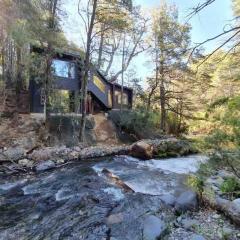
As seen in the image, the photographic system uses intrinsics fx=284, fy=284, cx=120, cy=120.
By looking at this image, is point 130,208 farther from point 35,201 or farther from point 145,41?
point 145,41

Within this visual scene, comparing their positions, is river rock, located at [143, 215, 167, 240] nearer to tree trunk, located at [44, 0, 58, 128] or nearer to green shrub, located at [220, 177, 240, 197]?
green shrub, located at [220, 177, 240, 197]

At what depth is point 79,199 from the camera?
20.9 feet

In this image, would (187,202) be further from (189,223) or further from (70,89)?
(70,89)

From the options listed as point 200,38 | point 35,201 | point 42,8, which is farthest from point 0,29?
point 200,38

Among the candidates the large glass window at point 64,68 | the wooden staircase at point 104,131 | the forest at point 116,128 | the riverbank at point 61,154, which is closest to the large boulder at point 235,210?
the forest at point 116,128

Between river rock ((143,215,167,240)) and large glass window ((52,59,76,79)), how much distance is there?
11.5 metres

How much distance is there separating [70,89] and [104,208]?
450 inches

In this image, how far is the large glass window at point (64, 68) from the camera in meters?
15.4

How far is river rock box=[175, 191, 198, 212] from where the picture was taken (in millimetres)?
5469

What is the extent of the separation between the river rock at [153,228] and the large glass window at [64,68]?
11.5m

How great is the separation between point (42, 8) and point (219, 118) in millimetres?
11383

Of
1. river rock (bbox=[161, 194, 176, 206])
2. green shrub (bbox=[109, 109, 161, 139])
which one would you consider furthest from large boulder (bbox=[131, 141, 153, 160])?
river rock (bbox=[161, 194, 176, 206])

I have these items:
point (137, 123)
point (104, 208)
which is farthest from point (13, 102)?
point (104, 208)

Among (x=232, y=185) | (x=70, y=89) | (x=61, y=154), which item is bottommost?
(x=61, y=154)
